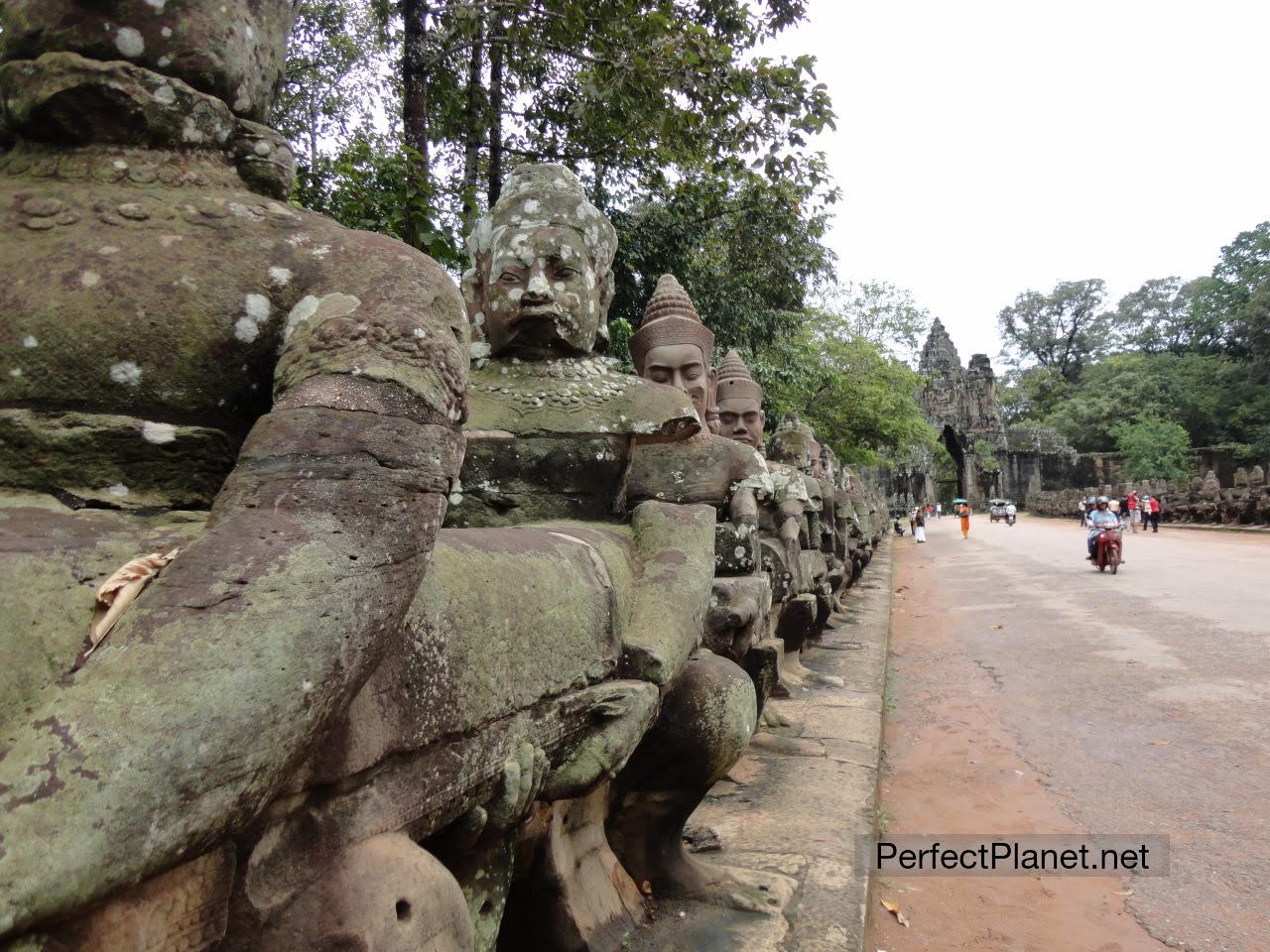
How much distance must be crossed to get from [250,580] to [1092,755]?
4.74 meters

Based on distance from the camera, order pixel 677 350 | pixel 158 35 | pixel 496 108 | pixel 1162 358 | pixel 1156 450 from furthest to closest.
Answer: pixel 1162 358
pixel 1156 450
pixel 496 108
pixel 677 350
pixel 158 35

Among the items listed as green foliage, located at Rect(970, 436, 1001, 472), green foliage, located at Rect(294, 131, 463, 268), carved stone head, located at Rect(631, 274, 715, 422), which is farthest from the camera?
green foliage, located at Rect(970, 436, 1001, 472)

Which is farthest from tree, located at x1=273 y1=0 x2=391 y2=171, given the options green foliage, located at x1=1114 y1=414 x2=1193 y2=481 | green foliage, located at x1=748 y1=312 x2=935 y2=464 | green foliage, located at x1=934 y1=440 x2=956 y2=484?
green foliage, located at x1=934 y1=440 x2=956 y2=484

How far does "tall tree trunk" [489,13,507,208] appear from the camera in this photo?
334 inches

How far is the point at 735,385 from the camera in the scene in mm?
6875

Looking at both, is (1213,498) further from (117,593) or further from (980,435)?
(117,593)

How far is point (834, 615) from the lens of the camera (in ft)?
29.7

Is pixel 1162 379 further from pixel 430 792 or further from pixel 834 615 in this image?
pixel 430 792

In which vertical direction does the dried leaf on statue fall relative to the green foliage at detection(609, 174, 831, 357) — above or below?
below

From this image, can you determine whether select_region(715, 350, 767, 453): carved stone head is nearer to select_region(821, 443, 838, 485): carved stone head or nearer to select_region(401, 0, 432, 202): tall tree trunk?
select_region(401, 0, 432, 202): tall tree trunk

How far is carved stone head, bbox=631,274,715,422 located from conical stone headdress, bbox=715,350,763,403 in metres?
2.57

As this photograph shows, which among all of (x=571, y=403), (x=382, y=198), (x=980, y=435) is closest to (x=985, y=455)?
(x=980, y=435)

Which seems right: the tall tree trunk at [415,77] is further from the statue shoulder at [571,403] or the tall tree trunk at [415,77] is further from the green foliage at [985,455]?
the green foliage at [985,455]

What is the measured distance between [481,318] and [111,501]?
1410 millimetres
